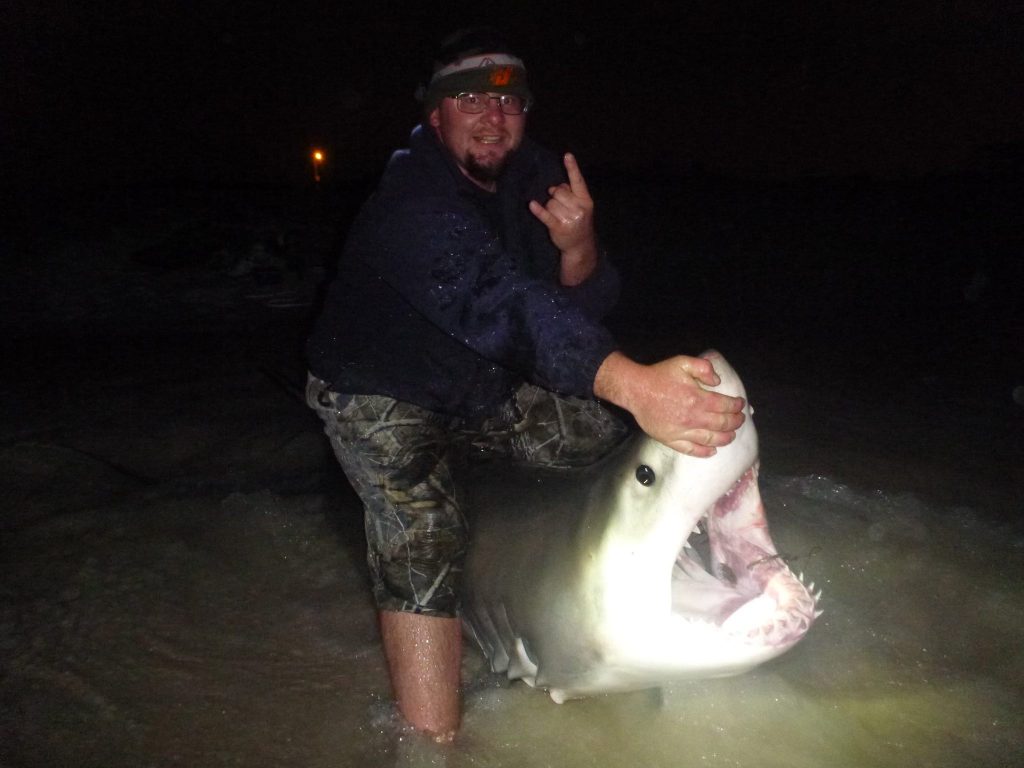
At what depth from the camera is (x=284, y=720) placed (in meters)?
2.11

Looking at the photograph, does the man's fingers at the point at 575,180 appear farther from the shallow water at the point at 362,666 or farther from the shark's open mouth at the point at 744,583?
the shallow water at the point at 362,666

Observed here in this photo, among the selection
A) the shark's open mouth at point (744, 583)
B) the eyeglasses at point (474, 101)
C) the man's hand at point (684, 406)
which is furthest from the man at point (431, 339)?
the shark's open mouth at point (744, 583)

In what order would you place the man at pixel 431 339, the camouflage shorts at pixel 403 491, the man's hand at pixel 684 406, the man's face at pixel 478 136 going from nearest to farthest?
the man's hand at pixel 684 406 → the man at pixel 431 339 → the camouflage shorts at pixel 403 491 → the man's face at pixel 478 136

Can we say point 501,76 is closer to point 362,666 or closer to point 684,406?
point 684,406

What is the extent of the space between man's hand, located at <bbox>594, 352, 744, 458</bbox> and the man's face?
1.09 metres

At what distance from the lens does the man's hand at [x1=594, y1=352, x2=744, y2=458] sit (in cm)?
138

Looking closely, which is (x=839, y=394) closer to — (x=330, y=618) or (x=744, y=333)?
(x=744, y=333)

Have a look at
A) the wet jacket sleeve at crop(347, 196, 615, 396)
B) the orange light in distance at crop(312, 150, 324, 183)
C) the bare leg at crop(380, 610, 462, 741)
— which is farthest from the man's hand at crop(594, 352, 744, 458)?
the orange light in distance at crop(312, 150, 324, 183)

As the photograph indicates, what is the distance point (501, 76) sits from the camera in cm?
222

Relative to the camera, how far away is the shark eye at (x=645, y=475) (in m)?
1.51

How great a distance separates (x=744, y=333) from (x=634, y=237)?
30.3 feet

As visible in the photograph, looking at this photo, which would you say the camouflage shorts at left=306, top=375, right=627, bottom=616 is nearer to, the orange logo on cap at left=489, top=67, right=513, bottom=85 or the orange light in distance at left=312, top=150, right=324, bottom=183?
the orange logo on cap at left=489, top=67, right=513, bottom=85

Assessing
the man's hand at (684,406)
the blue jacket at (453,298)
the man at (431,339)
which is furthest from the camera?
the man at (431,339)

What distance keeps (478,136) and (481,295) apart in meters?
0.77
